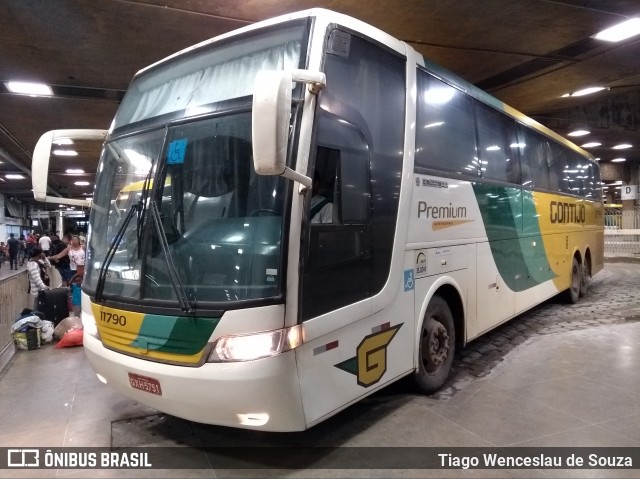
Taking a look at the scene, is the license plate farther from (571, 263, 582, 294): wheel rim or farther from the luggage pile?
(571, 263, 582, 294): wheel rim

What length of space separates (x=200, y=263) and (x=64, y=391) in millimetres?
3345

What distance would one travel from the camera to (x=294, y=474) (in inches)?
122

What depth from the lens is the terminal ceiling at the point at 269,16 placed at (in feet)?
21.4

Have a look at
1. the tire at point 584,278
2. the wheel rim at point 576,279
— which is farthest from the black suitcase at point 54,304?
the tire at point 584,278

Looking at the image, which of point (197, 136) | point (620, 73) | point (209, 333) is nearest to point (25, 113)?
point (197, 136)

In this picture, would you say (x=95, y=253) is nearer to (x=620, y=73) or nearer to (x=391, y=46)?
(x=391, y=46)

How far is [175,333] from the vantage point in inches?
114

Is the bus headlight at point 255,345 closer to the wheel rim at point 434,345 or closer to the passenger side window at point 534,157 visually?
the wheel rim at point 434,345

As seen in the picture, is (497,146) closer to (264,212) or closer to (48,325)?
(264,212)

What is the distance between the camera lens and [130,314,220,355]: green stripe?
2.79 m

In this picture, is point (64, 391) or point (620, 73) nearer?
point (64, 391)

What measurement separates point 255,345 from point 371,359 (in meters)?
1.23

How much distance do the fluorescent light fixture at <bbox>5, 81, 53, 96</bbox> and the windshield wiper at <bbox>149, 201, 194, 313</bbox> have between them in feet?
27.5

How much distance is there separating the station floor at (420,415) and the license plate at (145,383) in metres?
0.66
